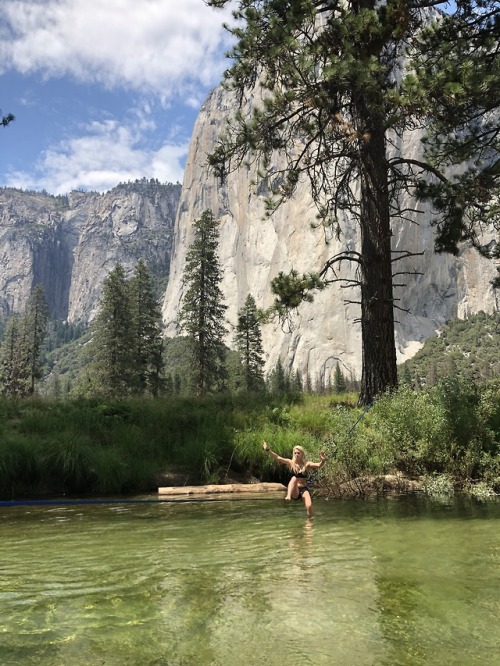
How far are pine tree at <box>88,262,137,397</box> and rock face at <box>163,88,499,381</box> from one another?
66.3 m

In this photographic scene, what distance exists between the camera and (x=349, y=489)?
775cm

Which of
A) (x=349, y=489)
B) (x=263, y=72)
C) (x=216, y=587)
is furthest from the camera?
(x=263, y=72)

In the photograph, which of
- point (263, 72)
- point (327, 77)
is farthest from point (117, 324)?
point (327, 77)

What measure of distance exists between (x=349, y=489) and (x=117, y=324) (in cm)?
3710

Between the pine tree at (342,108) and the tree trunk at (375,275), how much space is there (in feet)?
0.07

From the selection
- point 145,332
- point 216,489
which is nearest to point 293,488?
point 216,489

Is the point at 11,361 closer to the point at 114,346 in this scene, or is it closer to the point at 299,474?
the point at 114,346

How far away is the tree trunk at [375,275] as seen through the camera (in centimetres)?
1088

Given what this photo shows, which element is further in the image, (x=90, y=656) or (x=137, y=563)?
(x=137, y=563)

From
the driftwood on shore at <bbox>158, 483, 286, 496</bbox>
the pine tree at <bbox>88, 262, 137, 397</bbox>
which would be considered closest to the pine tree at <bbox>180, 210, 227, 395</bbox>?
the pine tree at <bbox>88, 262, 137, 397</bbox>

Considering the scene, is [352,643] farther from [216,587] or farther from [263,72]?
[263,72]

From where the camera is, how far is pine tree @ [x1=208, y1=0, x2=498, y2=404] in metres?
9.44

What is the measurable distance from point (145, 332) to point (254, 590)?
42560 mm

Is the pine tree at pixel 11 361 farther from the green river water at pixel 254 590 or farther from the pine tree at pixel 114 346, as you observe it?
the green river water at pixel 254 590
